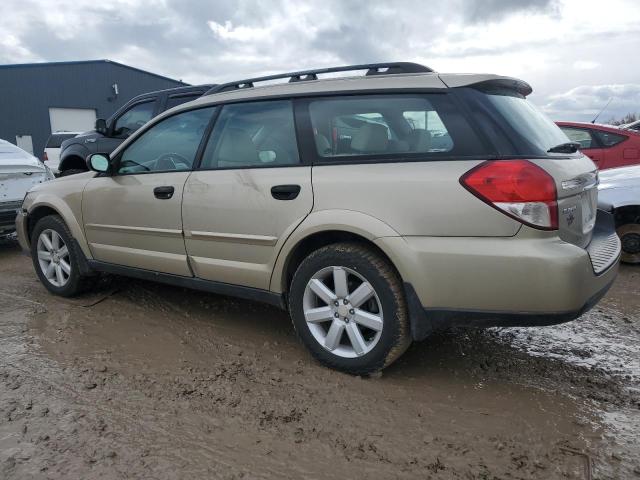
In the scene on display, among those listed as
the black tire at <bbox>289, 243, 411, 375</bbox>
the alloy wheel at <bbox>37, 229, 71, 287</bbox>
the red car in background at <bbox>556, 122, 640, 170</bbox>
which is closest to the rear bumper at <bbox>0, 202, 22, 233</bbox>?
the alloy wheel at <bbox>37, 229, 71, 287</bbox>

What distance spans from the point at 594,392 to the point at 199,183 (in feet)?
8.78

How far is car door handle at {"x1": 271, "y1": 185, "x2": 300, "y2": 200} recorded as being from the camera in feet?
10.0

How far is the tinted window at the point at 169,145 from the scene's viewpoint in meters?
3.73

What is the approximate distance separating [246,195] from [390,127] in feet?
3.17

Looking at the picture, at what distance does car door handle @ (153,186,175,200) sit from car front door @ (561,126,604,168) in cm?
571

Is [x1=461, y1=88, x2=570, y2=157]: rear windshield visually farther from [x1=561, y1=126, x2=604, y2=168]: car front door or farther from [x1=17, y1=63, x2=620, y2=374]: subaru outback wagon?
[x1=561, y1=126, x2=604, y2=168]: car front door

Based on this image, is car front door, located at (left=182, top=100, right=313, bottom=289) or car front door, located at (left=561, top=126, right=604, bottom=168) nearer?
car front door, located at (left=182, top=100, right=313, bottom=289)

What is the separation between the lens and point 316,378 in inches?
121

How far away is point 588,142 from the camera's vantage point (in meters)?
7.28

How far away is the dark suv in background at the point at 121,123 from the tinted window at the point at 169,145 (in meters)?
3.21

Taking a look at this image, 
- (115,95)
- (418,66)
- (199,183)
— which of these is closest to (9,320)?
(199,183)

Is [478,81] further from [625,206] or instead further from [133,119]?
[133,119]

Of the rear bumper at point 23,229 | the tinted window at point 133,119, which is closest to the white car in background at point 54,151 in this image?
the tinted window at point 133,119

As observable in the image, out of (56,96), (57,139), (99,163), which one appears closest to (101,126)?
(99,163)
